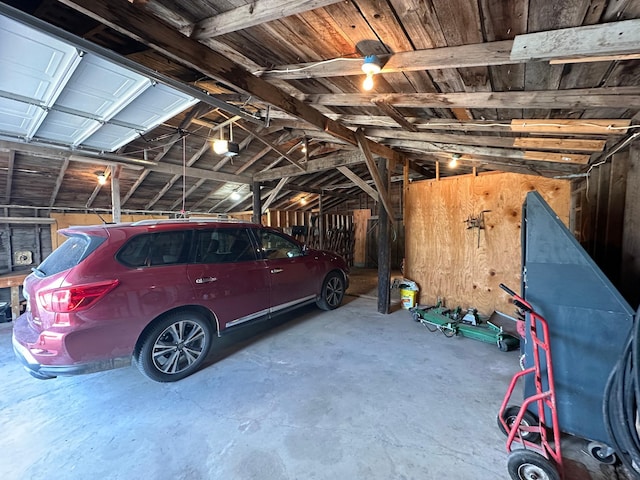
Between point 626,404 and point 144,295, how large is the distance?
3.33 m

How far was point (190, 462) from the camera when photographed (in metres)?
1.78

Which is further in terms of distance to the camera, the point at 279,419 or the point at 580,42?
the point at 279,419

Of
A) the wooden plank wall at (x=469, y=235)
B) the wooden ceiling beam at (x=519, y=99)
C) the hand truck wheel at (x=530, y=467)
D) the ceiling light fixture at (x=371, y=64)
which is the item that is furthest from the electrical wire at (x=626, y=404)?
the wooden plank wall at (x=469, y=235)

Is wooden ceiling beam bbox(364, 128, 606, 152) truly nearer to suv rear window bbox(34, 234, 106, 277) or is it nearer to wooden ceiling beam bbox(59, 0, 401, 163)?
wooden ceiling beam bbox(59, 0, 401, 163)

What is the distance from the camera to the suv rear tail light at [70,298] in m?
2.15

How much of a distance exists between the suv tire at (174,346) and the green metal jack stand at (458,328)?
2956mm

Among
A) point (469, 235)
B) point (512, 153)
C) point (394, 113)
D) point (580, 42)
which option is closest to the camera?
point (580, 42)

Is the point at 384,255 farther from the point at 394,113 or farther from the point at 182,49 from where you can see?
the point at 182,49

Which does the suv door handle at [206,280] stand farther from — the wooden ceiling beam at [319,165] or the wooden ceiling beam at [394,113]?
the wooden ceiling beam at [319,165]

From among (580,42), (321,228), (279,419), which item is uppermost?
(580,42)

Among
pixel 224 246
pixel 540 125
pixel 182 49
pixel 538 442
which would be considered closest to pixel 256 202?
pixel 224 246

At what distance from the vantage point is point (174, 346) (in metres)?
2.73

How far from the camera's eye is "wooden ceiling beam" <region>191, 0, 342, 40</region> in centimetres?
147

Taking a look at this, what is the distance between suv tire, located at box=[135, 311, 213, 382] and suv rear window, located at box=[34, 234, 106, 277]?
83 cm
